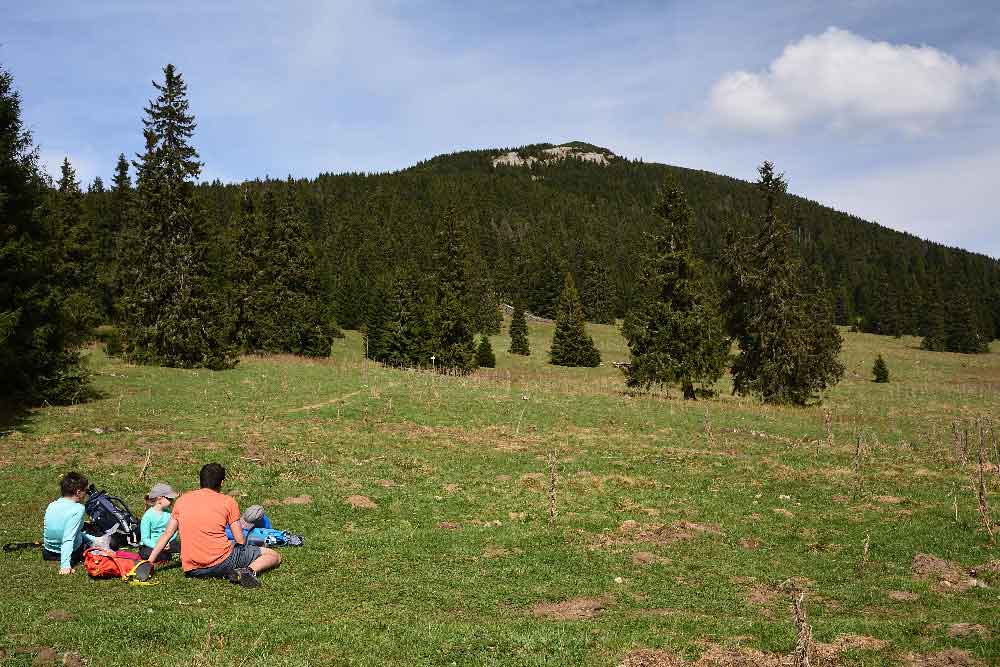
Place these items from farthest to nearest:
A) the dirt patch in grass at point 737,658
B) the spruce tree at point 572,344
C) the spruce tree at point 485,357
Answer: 1. the spruce tree at point 572,344
2. the spruce tree at point 485,357
3. the dirt patch in grass at point 737,658

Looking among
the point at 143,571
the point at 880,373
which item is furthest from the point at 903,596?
the point at 880,373

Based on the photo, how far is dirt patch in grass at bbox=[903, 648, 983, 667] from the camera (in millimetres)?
7992

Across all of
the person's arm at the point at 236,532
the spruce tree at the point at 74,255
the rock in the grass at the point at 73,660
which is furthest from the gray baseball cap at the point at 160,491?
the spruce tree at the point at 74,255

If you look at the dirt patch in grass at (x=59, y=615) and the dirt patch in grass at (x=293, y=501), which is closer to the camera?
the dirt patch in grass at (x=59, y=615)

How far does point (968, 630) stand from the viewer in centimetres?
905

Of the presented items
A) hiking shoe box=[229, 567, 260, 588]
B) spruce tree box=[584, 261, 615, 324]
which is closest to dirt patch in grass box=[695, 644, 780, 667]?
hiking shoe box=[229, 567, 260, 588]

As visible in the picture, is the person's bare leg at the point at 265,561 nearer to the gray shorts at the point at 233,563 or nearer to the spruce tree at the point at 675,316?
the gray shorts at the point at 233,563

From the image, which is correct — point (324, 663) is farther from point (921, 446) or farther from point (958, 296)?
point (958, 296)

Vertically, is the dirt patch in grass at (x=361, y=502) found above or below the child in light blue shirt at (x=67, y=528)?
below

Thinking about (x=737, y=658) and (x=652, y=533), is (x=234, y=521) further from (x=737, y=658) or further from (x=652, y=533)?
(x=652, y=533)

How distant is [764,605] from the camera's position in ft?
35.7

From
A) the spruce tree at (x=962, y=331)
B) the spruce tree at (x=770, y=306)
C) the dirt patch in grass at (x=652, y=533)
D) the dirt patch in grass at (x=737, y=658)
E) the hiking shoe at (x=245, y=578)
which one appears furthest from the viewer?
the spruce tree at (x=962, y=331)

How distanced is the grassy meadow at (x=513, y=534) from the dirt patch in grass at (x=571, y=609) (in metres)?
0.06

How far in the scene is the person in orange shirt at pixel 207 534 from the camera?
1136 cm
